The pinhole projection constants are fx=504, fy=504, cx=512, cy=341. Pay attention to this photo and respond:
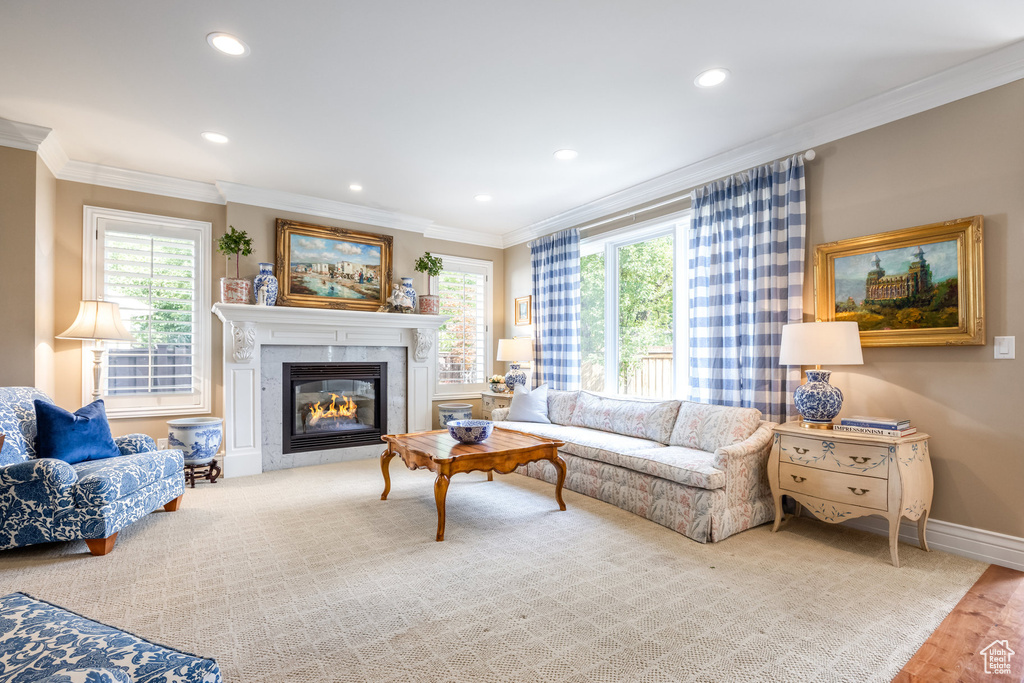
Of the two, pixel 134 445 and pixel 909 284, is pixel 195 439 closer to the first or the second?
pixel 134 445

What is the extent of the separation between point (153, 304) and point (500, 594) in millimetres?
4258

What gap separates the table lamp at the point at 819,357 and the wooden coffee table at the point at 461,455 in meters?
1.63

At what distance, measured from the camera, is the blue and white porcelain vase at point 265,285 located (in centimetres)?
485

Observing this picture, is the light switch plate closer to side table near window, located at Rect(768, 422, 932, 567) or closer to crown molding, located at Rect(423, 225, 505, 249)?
side table near window, located at Rect(768, 422, 932, 567)

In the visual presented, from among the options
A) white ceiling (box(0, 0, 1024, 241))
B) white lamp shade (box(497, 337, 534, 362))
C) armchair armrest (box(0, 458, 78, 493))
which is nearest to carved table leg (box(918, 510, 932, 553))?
white ceiling (box(0, 0, 1024, 241))

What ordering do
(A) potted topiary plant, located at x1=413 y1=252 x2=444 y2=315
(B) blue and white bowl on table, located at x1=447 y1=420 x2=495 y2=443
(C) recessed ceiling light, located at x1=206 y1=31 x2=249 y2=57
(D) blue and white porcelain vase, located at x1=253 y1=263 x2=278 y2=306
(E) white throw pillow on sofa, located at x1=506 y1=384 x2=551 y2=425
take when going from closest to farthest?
(C) recessed ceiling light, located at x1=206 y1=31 x2=249 y2=57 → (B) blue and white bowl on table, located at x1=447 y1=420 x2=495 y2=443 → (D) blue and white porcelain vase, located at x1=253 y1=263 x2=278 y2=306 → (E) white throw pillow on sofa, located at x1=506 y1=384 x2=551 y2=425 → (A) potted topiary plant, located at x1=413 y1=252 x2=444 y2=315

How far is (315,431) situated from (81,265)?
250cm

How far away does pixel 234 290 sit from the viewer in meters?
4.72

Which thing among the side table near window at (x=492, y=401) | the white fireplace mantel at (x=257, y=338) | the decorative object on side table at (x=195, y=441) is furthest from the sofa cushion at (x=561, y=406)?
the decorative object on side table at (x=195, y=441)

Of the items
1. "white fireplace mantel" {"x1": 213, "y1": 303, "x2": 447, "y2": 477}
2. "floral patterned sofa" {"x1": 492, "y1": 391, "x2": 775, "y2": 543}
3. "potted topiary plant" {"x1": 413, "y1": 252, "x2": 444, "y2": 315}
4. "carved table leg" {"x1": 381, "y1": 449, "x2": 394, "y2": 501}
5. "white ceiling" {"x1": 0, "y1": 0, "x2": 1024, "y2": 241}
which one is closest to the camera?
"white ceiling" {"x1": 0, "y1": 0, "x2": 1024, "y2": 241}

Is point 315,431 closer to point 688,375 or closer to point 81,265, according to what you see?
point 81,265

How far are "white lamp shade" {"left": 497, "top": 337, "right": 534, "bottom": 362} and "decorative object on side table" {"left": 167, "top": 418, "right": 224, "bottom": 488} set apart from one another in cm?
303

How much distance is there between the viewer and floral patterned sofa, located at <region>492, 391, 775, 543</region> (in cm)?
312

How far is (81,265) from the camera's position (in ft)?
14.3
